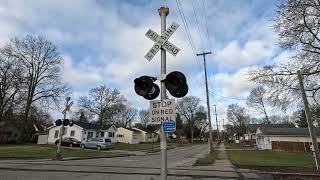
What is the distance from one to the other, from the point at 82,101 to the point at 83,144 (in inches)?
1374

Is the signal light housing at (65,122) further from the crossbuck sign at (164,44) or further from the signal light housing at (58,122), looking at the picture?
the crossbuck sign at (164,44)

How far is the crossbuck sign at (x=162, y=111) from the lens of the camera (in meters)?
5.77

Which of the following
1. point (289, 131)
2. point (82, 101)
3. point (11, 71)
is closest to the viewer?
point (11, 71)

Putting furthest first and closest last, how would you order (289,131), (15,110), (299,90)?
(289,131), (15,110), (299,90)

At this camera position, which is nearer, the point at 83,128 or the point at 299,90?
the point at 299,90

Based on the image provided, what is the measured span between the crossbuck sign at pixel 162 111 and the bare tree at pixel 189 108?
97412mm

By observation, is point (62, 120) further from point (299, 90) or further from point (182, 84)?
point (182, 84)

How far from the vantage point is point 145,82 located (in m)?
6.05

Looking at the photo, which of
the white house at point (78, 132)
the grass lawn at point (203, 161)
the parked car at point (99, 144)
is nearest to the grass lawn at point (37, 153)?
the parked car at point (99, 144)

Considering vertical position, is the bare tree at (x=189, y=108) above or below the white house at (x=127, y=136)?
above

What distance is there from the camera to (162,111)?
5.84 metres

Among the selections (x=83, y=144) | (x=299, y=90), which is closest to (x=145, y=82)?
(x=299, y=90)

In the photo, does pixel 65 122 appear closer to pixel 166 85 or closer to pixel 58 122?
pixel 58 122

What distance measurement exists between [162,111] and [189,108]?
9955 cm
